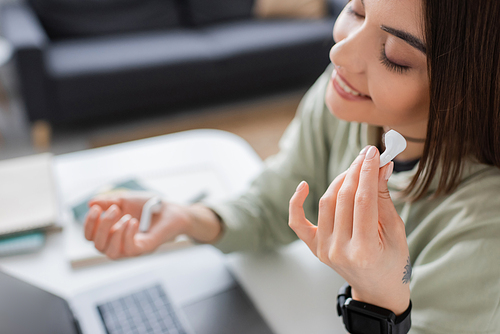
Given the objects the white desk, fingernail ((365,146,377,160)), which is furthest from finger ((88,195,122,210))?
fingernail ((365,146,377,160))

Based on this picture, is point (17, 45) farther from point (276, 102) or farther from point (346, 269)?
point (346, 269)

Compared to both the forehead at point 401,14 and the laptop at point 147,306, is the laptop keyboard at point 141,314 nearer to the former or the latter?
the laptop at point 147,306

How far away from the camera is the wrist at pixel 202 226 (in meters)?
0.81

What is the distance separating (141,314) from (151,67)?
6.40 ft

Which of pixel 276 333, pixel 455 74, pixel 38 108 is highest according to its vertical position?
pixel 455 74

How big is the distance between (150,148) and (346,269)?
0.76 metres

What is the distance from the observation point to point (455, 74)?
54 centimetres

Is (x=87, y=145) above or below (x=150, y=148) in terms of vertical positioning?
below

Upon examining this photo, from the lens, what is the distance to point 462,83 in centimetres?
55

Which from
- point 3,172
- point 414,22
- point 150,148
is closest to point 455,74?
point 414,22

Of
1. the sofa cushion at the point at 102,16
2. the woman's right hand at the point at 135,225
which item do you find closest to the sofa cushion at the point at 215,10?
the sofa cushion at the point at 102,16

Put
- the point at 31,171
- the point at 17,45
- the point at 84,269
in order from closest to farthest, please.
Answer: the point at 84,269 < the point at 31,171 < the point at 17,45

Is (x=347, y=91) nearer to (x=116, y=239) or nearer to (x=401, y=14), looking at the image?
(x=401, y=14)

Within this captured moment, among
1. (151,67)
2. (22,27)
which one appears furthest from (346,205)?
(22,27)
